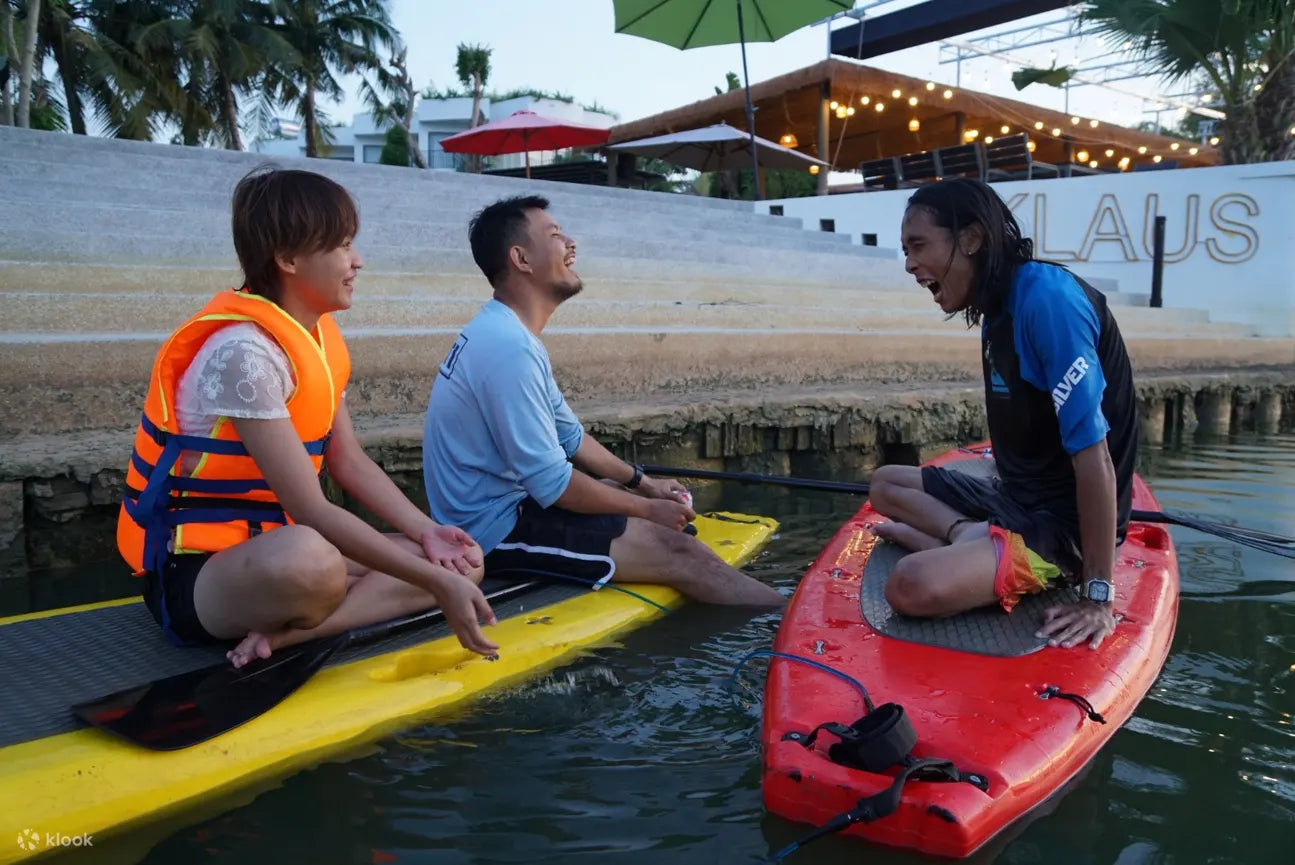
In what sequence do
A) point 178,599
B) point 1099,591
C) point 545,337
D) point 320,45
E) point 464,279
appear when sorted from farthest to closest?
point 320,45 < point 464,279 < point 545,337 < point 1099,591 < point 178,599

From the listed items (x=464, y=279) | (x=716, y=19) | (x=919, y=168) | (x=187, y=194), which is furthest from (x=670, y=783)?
(x=919, y=168)

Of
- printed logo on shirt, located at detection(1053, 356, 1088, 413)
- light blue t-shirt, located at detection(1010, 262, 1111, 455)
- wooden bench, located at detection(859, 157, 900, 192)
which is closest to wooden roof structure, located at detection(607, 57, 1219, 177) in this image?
wooden bench, located at detection(859, 157, 900, 192)

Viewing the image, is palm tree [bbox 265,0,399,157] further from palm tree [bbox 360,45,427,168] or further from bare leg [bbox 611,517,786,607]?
bare leg [bbox 611,517,786,607]

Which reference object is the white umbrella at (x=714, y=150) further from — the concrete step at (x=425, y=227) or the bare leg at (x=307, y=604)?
the bare leg at (x=307, y=604)

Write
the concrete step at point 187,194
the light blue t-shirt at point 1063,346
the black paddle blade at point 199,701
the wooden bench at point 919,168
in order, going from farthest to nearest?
1. the wooden bench at point 919,168
2. the concrete step at point 187,194
3. the light blue t-shirt at point 1063,346
4. the black paddle blade at point 199,701

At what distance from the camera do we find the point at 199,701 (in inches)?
93.4

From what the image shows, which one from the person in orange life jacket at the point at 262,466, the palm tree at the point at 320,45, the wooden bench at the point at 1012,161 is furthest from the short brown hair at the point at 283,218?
the palm tree at the point at 320,45

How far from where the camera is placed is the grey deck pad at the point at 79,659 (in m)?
2.32

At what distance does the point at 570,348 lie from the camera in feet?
21.6

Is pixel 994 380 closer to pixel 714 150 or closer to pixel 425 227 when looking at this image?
pixel 425 227

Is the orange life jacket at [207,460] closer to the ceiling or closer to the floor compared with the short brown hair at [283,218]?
closer to the floor

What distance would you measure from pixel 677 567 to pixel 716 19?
359 inches

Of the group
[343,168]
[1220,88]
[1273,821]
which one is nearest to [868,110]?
[1220,88]

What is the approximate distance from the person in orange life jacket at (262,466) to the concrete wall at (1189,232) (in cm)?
1024
